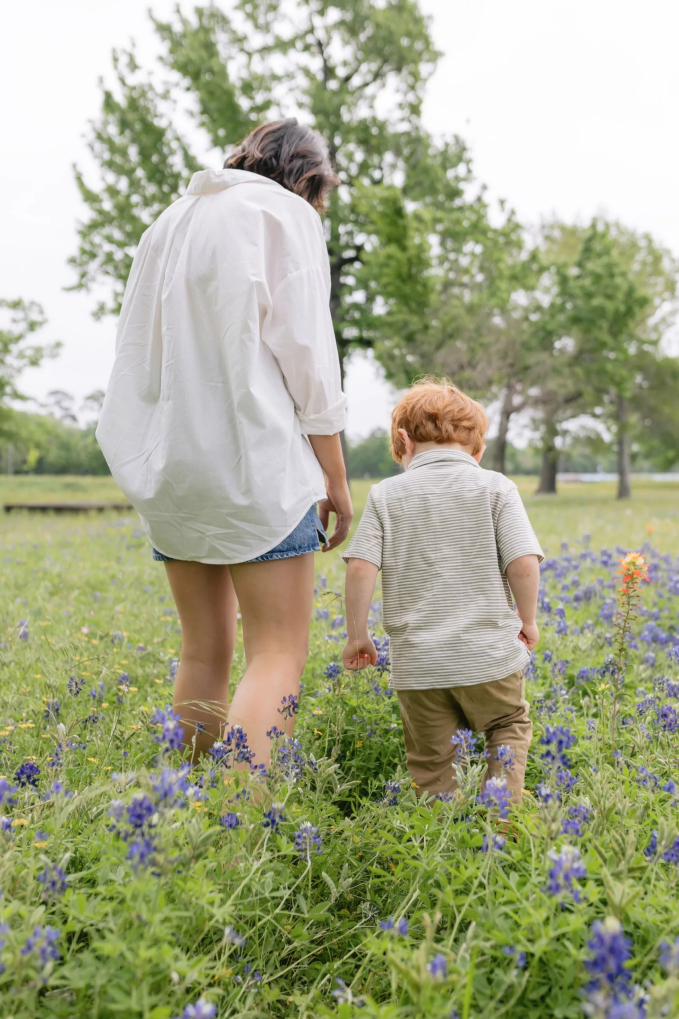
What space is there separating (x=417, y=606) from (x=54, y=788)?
1215 millimetres

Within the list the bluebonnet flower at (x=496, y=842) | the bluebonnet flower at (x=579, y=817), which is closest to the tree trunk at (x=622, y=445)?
the bluebonnet flower at (x=579, y=817)

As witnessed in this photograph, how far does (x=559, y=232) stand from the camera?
98.5 ft

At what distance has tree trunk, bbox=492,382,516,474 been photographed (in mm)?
23969

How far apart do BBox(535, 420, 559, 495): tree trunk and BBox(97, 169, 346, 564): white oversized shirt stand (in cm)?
2648

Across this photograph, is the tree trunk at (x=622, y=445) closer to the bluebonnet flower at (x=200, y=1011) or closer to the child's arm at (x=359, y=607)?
the child's arm at (x=359, y=607)

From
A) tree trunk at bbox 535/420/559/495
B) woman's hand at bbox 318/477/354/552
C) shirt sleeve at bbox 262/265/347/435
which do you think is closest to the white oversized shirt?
shirt sleeve at bbox 262/265/347/435

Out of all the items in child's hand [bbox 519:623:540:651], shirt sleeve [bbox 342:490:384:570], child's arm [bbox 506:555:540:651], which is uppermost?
shirt sleeve [bbox 342:490:384:570]

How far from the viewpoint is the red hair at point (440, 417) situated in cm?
261

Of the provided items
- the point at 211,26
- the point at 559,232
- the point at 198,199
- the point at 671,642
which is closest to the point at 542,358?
the point at 559,232

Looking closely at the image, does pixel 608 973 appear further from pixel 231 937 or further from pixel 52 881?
pixel 52 881

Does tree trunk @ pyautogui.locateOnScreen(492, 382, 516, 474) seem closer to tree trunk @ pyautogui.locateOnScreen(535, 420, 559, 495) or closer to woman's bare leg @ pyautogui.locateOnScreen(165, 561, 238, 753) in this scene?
tree trunk @ pyautogui.locateOnScreen(535, 420, 559, 495)

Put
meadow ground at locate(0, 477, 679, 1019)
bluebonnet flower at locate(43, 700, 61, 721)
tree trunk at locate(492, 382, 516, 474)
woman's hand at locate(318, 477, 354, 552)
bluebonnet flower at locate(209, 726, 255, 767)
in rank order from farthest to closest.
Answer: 1. tree trunk at locate(492, 382, 516, 474)
2. bluebonnet flower at locate(43, 700, 61, 721)
3. woman's hand at locate(318, 477, 354, 552)
4. bluebonnet flower at locate(209, 726, 255, 767)
5. meadow ground at locate(0, 477, 679, 1019)

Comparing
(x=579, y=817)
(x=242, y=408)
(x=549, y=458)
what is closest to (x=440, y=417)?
(x=242, y=408)

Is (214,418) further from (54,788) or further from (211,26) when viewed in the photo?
(211,26)
